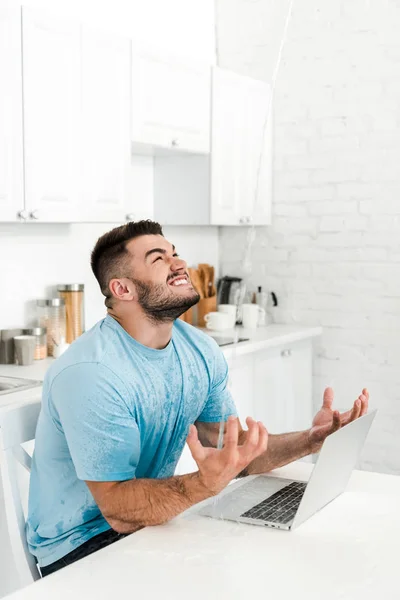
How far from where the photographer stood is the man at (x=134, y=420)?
4.35ft

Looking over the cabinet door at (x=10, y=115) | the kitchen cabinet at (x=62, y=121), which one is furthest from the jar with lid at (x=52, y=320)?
the cabinet door at (x=10, y=115)

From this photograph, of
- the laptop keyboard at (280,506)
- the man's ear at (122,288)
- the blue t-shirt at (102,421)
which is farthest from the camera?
the man's ear at (122,288)

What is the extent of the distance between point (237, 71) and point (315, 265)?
0.87 m

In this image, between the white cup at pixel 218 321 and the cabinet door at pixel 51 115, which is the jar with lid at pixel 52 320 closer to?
the cabinet door at pixel 51 115

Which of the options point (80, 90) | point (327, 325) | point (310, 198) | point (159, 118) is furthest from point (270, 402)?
point (80, 90)

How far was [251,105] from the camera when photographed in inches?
135

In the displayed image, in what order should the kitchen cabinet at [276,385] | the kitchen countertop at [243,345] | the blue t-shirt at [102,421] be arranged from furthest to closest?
the kitchen cabinet at [276,385]
the kitchen countertop at [243,345]
the blue t-shirt at [102,421]

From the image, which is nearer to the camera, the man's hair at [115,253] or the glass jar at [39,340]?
the man's hair at [115,253]

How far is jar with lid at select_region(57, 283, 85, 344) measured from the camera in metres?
2.84

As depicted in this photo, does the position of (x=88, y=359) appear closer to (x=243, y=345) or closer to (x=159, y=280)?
(x=159, y=280)

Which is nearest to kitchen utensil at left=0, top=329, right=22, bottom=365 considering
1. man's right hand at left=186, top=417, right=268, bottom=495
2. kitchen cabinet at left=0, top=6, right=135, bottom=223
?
kitchen cabinet at left=0, top=6, right=135, bottom=223

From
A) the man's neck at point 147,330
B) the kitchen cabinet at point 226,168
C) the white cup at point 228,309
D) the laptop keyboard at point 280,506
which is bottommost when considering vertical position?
the laptop keyboard at point 280,506

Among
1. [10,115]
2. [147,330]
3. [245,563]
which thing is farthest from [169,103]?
[245,563]

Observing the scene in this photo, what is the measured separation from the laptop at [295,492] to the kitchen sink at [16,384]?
890 millimetres
